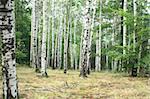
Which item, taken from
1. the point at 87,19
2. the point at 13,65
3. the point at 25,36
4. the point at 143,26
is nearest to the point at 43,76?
the point at 87,19

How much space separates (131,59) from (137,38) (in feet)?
5.22

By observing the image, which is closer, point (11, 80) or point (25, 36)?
point (11, 80)

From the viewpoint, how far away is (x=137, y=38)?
2375 centimetres

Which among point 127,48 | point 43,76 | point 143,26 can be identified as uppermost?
point 143,26

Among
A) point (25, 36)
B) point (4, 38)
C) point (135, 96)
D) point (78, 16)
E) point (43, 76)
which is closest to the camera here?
point (4, 38)

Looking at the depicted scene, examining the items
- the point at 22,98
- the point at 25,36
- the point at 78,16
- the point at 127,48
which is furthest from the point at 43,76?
the point at 78,16

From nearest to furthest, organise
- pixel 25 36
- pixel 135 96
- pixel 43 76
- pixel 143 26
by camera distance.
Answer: pixel 135 96
pixel 43 76
pixel 143 26
pixel 25 36

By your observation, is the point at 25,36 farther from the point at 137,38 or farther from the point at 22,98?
the point at 22,98

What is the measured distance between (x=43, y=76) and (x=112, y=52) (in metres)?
5.56

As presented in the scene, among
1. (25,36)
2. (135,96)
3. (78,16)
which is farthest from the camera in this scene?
(78,16)

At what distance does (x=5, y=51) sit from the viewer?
8.41 meters

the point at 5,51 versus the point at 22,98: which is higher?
the point at 5,51

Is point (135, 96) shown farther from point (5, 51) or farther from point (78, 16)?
point (78, 16)

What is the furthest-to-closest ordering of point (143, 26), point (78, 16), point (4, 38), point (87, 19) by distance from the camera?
point (78, 16), point (143, 26), point (87, 19), point (4, 38)
